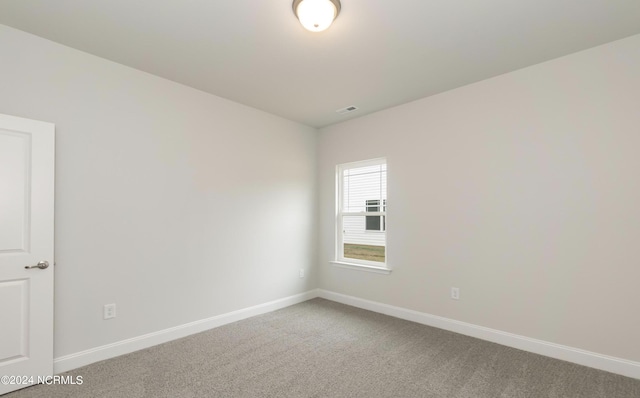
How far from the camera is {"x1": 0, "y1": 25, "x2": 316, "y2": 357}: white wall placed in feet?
8.29

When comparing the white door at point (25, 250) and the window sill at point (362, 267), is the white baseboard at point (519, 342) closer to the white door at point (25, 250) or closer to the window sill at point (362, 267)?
the window sill at point (362, 267)

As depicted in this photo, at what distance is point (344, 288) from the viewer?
4438 millimetres

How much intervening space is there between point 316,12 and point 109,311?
3.00 meters

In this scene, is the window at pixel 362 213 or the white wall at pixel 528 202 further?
the window at pixel 362 213

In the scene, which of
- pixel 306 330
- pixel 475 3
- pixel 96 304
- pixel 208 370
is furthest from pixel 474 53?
pixel 96 304

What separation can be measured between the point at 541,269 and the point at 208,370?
121 inches

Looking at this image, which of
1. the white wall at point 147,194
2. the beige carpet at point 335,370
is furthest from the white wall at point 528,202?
the white wall at point 147,194

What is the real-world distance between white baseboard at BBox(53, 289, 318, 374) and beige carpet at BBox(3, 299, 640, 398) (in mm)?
78

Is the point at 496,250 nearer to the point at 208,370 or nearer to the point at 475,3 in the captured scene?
the point at 475,3

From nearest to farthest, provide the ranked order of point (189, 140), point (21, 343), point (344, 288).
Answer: point (21, 343), point (189, 140), point (344, 288)

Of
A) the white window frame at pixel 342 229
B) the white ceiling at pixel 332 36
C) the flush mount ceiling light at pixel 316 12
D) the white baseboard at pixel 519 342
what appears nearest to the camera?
the flush mount ceiling light at pixel 316 12

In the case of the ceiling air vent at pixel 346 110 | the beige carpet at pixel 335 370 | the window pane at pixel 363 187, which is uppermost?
the ceiling air vent at pixel 346 110

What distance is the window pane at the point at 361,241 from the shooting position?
419 cm

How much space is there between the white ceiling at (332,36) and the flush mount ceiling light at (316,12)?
96 millimetres
